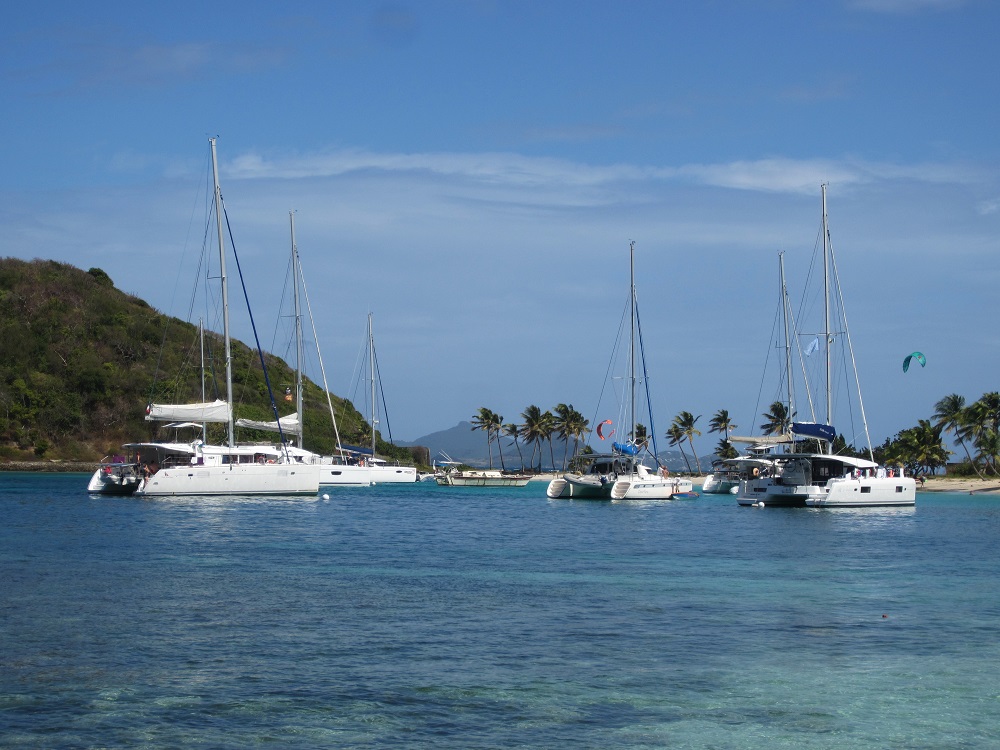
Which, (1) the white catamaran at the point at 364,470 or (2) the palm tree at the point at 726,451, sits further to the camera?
(2) the palm tree at the point at 726,451

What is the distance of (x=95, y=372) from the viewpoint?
125438mm

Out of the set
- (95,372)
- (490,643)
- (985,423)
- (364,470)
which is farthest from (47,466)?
(490,643)

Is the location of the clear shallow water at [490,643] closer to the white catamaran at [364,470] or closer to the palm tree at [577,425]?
Result: the white catamaran at [364,470]

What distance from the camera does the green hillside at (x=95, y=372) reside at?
11831 centimetres

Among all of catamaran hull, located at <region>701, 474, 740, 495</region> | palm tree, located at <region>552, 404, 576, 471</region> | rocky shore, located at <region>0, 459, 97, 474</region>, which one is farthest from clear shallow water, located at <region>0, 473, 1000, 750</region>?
palm tree, located at <region>552, 404, 576, 471</region>

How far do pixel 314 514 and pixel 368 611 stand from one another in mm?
29874

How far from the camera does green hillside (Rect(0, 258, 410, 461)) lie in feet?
388

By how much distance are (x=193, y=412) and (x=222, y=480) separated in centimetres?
569

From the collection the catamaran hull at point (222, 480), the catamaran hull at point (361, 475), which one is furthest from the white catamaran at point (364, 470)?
the catamaran hull at point (222, 480)

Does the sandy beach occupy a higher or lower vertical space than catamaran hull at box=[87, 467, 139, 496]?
lower

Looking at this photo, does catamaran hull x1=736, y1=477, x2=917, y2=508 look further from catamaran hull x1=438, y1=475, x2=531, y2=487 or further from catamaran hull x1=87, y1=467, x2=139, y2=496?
catamaran hull x1=438, y1=475, x2=531, y2=487

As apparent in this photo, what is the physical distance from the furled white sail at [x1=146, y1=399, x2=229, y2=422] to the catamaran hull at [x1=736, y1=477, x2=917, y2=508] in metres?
31.8

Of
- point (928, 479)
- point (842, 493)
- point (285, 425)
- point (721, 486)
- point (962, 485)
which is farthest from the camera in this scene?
point (928, 479)

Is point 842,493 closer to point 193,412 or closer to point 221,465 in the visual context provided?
point 221,465
